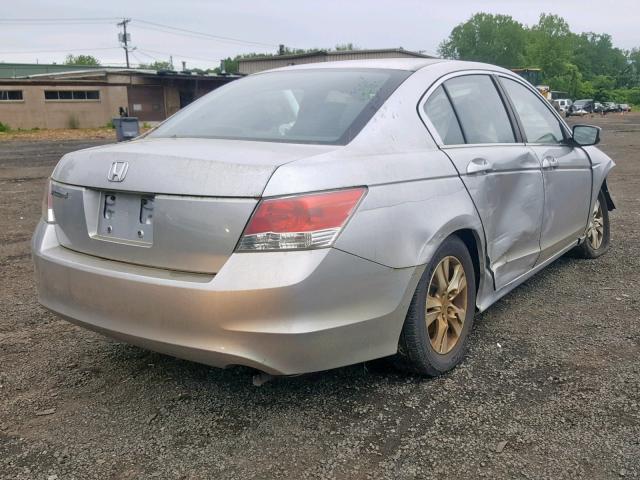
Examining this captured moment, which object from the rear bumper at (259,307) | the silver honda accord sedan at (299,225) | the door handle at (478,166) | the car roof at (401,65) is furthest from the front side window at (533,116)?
the rear bumper at (259,307)

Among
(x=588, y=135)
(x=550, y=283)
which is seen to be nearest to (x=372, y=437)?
(x=550, y=283)

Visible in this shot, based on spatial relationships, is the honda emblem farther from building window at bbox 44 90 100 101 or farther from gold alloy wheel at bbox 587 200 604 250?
building window at bbox 44 90 100 101

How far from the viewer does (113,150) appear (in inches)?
110

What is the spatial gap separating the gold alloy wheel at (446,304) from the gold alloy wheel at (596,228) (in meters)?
2.47

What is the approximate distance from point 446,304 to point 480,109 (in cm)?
129

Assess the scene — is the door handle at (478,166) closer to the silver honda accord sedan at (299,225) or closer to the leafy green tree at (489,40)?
the silver honda accord sedan at (299,225)

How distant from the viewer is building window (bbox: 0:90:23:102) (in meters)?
39.8

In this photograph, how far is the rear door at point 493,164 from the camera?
323 centimetres

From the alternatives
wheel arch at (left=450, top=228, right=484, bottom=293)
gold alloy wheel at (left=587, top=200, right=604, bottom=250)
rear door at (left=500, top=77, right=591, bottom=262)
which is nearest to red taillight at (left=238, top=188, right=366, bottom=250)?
wheel arch at (left=450, top=228, right=484, bottom=293)

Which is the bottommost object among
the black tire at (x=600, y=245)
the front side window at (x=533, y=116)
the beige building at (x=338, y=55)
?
the black tire at (x=600, y=245)

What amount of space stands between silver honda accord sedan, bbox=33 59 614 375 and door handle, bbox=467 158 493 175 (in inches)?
0.8

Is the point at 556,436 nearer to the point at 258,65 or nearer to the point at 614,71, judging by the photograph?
the point at 258,65

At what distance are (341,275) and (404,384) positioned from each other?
0.87 meters

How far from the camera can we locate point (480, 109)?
3.68 metres
